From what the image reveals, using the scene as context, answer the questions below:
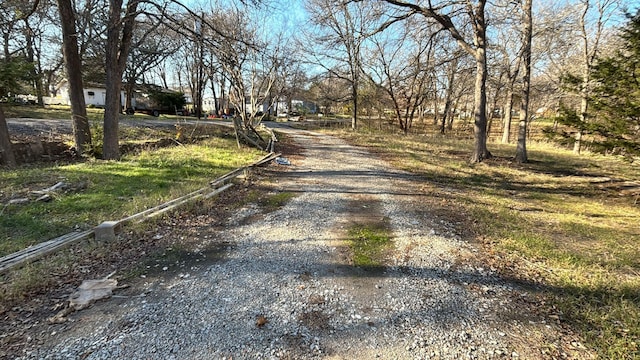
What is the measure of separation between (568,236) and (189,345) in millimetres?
5084

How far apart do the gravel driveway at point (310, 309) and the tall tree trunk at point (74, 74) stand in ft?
26.4

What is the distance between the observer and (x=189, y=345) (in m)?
2.16

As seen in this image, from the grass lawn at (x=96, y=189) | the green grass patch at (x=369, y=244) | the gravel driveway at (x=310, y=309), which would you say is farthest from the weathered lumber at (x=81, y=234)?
the green grass patch at (x=369, y=244)

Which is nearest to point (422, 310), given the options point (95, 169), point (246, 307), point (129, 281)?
point (246, 307)

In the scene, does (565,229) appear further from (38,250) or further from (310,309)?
(38,250)

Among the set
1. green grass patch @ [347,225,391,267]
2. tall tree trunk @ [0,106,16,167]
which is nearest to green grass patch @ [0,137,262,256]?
tall tree trunk @ [0,106,16,167]

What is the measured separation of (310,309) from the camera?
8.56 feet

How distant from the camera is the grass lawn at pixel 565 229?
2562 mm

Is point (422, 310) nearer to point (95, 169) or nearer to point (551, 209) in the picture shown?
point (551, 209)

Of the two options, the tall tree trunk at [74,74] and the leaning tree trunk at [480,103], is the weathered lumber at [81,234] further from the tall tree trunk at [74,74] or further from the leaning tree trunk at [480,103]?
the leaning tree trunk at [480,103]

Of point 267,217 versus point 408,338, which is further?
point 267,217

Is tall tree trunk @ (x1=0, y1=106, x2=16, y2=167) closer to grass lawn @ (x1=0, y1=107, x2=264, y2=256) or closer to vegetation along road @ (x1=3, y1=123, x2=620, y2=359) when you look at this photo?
grass lawn @ (x1=0, y1=107, x2=264, y2=256)

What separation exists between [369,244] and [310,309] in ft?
5.02

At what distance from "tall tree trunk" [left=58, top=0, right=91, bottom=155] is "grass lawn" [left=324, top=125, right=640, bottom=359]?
9.97 m
